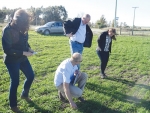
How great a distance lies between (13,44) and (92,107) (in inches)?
84.3

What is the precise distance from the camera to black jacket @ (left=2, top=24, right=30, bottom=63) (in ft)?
12.1

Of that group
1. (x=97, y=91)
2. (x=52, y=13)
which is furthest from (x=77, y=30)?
(x=52, y=13)

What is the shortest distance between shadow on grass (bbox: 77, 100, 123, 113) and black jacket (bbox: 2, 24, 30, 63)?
165 cm

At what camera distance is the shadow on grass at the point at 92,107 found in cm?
450

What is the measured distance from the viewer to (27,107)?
4.46m

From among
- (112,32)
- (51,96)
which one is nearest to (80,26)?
(112,32)

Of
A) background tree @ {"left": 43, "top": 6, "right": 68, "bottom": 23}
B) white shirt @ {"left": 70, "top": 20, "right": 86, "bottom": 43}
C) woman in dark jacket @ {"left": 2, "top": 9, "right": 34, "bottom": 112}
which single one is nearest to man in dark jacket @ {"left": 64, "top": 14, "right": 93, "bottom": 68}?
white shirt @ {"left": 70, "top": 20, "right": 86, "bottom": 43}

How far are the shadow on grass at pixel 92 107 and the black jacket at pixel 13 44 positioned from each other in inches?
64.8

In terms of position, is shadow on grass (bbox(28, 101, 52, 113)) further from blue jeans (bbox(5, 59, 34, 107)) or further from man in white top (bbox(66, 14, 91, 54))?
man in white top (bbox(66, 14, 91, 54))

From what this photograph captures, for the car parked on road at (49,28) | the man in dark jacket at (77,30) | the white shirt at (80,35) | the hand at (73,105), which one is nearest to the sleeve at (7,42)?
the hand at (73,105)

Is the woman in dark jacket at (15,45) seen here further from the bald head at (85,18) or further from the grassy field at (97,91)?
the bald head at (85,18)

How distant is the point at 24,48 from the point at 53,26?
775 inches

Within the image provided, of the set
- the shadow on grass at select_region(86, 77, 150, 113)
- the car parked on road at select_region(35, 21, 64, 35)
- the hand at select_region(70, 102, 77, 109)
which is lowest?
the shadow on grass at select_region(86, 77, 150, 113)

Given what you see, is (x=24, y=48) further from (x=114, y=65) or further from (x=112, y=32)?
(x=114, y=65)
